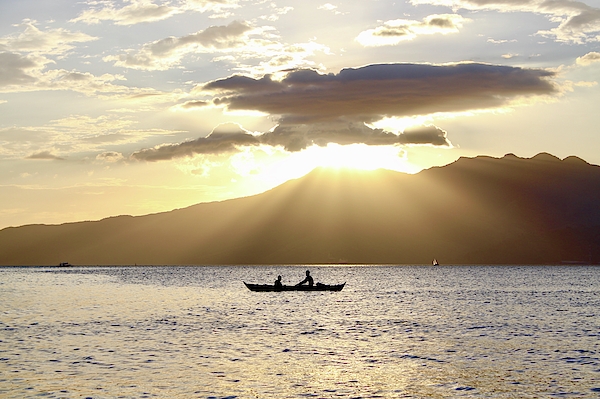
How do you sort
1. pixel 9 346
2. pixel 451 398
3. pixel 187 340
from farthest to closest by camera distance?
pixel 187 340
pixel 9 346
pixel 451 398

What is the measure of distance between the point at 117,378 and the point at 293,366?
947cm

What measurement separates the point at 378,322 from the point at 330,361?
23.9 m

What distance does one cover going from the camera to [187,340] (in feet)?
160

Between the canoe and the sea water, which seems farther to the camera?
the canoe

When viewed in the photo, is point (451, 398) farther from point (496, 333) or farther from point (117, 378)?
point (496, 333)

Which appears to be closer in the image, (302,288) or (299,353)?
(299,353)

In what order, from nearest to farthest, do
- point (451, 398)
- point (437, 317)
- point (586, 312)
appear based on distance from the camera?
point (451, 398) → point (437, 317) → point (586, 312)

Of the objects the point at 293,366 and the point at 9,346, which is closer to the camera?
the point at 293,366

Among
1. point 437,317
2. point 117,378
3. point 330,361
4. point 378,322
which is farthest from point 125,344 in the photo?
point 437,317

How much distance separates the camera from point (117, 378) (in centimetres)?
3378

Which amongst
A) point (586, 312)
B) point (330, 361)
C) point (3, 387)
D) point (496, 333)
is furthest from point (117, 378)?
point (586, 312)

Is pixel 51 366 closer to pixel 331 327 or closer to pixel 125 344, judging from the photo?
pixel 125 344

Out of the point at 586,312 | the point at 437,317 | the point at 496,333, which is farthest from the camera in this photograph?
the point at 586,312

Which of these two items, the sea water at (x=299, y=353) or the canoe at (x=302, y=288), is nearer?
the sea water at (x=299, y=353)
